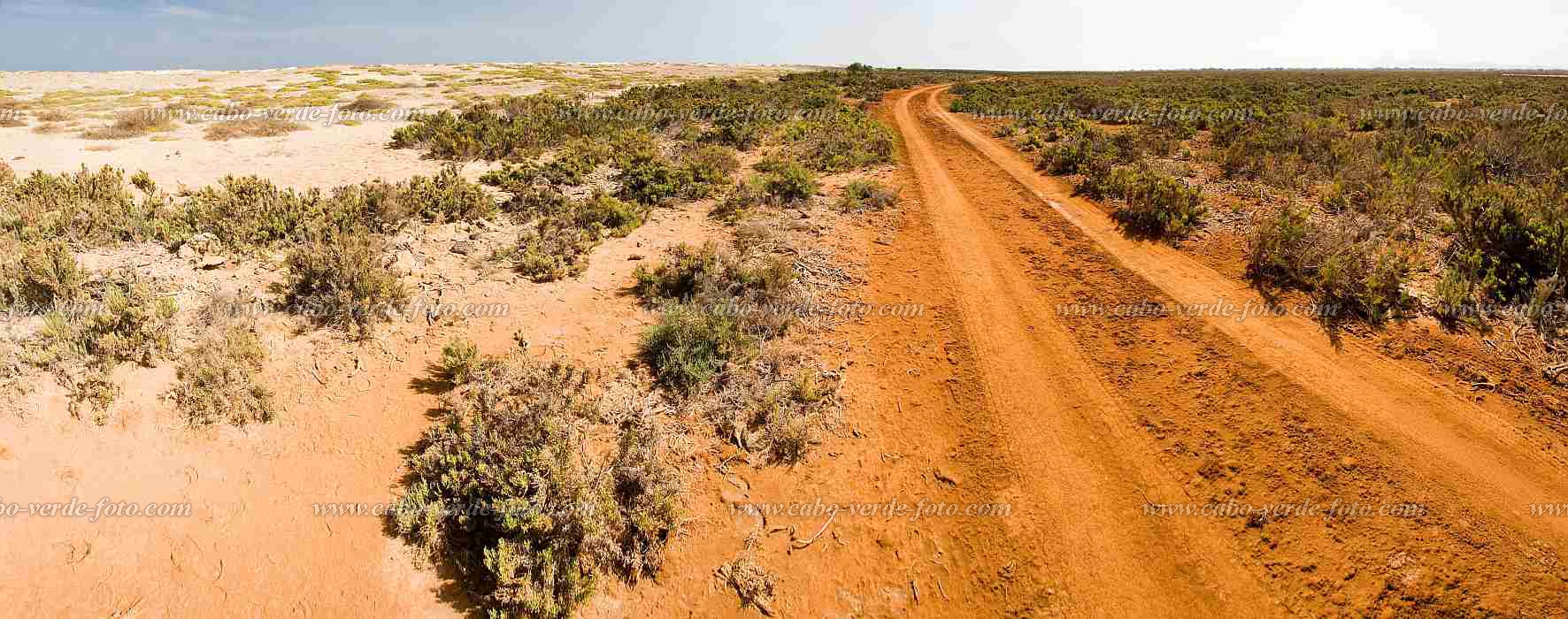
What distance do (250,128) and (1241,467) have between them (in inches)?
934

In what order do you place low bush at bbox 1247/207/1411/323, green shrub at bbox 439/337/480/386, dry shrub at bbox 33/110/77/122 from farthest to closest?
1. dry shrub at bbox 33/110/77/122
2. low bush at bbox 1247/207/1411/323
3. green shrub at bbox 439/337/480/386

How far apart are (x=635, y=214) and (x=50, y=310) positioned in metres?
7.12

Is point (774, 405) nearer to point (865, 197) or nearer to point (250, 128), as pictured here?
point (865, 197)

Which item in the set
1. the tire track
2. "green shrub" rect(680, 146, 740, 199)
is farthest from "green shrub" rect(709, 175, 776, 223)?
the tire track

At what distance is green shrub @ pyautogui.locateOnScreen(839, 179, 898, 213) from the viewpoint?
11.6 m

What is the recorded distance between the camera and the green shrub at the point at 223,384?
5305 millimetres

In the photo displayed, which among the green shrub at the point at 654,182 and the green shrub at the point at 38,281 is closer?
the green shrub at the point at 38,281

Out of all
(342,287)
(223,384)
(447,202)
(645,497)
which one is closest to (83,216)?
(447,202)

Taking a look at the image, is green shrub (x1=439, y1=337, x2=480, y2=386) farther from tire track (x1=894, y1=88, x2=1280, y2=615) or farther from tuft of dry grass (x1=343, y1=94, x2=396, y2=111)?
tuft of dry grass (x1=343, y1=94, x2=396, y2=111)

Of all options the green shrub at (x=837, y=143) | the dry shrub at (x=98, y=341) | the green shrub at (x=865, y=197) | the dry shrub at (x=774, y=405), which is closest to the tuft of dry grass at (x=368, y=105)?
the green shrub at (x=837, y=143)

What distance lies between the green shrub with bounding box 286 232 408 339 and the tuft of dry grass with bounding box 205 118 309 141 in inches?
509

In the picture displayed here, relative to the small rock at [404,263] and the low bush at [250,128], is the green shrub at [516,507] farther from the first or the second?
the low bush at [250,128]

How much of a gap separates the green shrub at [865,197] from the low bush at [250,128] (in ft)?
55.4

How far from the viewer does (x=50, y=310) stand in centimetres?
603
